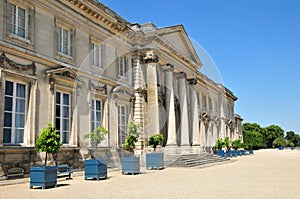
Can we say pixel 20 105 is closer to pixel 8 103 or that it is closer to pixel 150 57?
pixel 8 103

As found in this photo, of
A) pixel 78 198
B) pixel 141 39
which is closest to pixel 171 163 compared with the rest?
pixel 141 39

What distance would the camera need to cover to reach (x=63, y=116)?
44.3ft

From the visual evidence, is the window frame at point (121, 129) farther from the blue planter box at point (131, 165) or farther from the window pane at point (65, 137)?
the blue planter box at point (131, 165)

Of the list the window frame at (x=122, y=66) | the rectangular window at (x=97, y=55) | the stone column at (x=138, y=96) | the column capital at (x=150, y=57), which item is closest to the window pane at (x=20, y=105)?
the rectangular window at (x=97, y=55)

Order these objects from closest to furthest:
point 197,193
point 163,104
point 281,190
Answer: point 197,193
point 281,190
point 163,104

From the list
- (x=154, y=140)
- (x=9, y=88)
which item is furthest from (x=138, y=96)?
(x=9, y=88)

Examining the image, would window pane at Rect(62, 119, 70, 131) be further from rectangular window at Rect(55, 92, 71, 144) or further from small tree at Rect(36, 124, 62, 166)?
small tree at Rect(36, 124, 62, 166)

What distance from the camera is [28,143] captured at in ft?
37.3

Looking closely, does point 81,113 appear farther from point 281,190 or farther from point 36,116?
point 281,190

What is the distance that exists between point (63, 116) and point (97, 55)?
441cm

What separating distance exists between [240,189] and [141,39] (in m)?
13.5

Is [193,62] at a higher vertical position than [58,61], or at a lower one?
higher

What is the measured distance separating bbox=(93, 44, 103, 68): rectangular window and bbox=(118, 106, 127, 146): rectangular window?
2.93 m

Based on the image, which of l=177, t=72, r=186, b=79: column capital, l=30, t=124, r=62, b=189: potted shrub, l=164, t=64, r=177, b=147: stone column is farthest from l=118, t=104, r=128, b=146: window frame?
l=30, t=124, r=62, b=189: potted shrub
